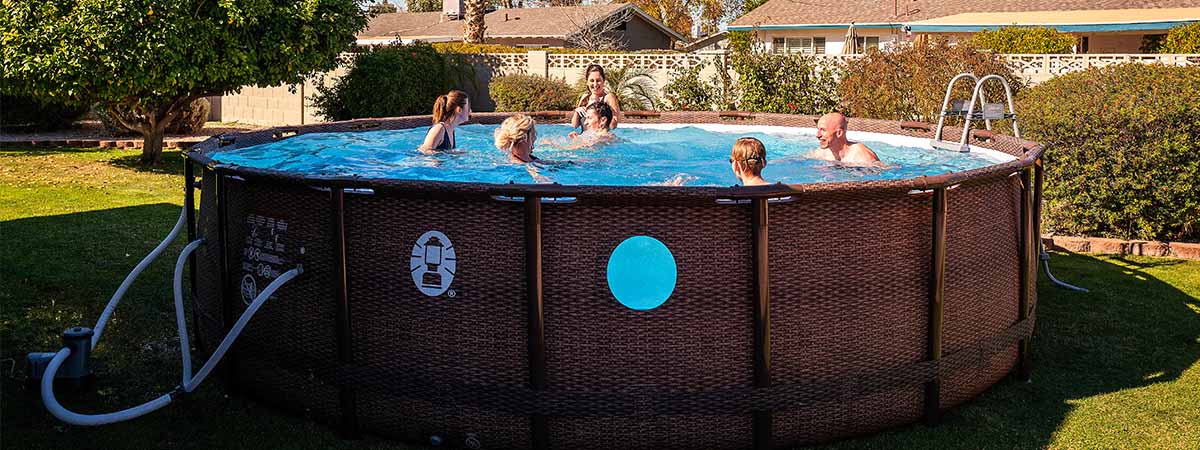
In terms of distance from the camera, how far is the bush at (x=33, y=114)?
21500 millimetres

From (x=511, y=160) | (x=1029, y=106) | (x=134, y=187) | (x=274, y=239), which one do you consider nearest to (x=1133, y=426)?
(x=274, y=239)

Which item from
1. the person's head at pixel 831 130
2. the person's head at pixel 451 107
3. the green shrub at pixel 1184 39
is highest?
the green shrub at pixel 1184 39

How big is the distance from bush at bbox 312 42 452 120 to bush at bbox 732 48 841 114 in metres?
6.57

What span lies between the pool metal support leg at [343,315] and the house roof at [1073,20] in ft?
91.9

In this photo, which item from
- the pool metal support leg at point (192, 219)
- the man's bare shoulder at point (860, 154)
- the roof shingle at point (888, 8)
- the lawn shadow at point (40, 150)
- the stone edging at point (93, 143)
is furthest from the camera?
the roof shingle at point (888, 8)

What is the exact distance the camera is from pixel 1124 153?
32.7 ft

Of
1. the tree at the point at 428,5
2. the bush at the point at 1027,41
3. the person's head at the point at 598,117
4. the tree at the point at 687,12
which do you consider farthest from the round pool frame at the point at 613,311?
the tree at the point at 428,5

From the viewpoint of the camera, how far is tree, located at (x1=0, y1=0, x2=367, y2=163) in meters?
13.7

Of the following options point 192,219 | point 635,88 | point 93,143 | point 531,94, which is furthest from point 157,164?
point 192,219

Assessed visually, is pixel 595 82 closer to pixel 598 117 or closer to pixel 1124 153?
pixel 598 117

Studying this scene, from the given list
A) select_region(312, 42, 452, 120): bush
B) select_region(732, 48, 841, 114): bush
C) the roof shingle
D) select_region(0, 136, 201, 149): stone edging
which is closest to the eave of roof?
the roof shingle

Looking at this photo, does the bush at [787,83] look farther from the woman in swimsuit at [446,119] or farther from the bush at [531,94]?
the woman in swimsuit at [446,119]

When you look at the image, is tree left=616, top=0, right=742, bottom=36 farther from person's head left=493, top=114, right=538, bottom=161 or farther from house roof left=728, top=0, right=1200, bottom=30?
person's head left=493, top=114, right=538, bottom=161

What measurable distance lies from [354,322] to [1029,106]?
311 inches
